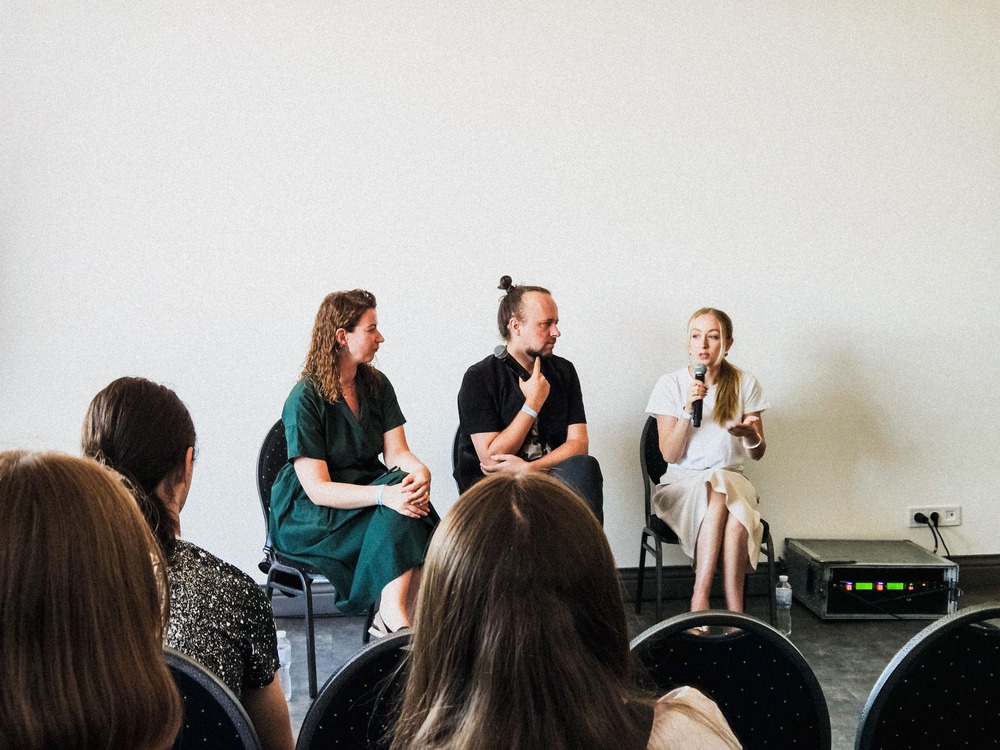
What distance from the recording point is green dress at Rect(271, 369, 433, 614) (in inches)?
109

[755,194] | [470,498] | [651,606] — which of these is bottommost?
[651,606]

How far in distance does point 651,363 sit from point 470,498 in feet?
9.30

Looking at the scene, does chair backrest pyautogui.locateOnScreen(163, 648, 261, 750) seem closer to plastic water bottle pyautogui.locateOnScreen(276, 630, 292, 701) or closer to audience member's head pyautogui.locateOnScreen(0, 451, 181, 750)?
audience member's head pyautogui.locateOnScreen(0, 451, 181, 750)

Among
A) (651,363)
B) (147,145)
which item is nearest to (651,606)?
(651,363)

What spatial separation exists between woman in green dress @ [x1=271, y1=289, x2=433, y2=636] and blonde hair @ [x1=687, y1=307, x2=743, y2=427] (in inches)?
49.1

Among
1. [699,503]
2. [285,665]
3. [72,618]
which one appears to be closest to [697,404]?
[699,503]

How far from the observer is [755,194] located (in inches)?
147

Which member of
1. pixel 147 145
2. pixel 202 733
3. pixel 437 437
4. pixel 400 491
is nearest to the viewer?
pixel 202 733

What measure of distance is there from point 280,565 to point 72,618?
2122mm

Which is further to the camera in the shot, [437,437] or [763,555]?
[763,555]

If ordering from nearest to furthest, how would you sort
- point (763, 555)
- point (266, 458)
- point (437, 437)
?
point (266, 458)
point (437, 437)
point (763, 555)

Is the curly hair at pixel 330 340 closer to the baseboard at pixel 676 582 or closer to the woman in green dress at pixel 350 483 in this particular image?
the woman in green dress at pixel 350 483

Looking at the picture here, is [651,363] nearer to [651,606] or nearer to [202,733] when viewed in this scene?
[651,606]

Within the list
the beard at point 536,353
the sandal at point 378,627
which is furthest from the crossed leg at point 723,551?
the sandal at point 378,627
